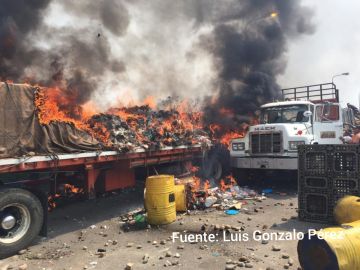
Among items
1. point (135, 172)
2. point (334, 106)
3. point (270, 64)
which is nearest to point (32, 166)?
point (135, 172)

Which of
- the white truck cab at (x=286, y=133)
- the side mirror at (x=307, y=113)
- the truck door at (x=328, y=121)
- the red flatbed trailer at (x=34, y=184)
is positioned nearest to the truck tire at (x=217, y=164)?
the white truck cab at (x=286, y=133)

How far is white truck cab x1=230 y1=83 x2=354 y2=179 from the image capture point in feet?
33.9

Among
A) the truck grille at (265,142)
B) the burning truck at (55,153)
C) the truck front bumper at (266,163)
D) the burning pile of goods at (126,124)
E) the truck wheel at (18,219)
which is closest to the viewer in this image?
the truck wheel at (18,219)

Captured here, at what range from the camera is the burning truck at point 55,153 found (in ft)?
18.5

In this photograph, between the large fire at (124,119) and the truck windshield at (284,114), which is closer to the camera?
the large fire at (124,119)

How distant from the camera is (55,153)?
6172 mm

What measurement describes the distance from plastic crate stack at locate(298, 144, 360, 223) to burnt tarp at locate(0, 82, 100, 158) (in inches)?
188

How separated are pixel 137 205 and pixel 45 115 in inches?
147

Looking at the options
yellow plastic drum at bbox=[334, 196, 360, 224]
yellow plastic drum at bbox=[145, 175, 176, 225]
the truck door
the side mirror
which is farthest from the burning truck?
the truck door

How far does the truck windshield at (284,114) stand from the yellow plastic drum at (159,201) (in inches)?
227

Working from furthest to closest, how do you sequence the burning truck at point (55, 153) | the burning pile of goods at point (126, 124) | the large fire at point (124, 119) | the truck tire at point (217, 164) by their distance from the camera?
the truck tire at point (217, 164) → the burning pile of goods at point (126, 124) → the large fire at point (124, 119) → the burning truck at point (55, 153)

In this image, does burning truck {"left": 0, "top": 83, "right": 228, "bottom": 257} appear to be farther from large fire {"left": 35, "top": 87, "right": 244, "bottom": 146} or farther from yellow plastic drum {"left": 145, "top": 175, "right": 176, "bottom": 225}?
yellow plastic drum {"left": 145, "top": 175, "right": 176, "bottom": 225}

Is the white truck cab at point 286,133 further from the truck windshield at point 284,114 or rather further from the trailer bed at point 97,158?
the trailer bed at point 97,158

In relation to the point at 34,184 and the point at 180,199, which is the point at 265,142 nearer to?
the point at 180,199
